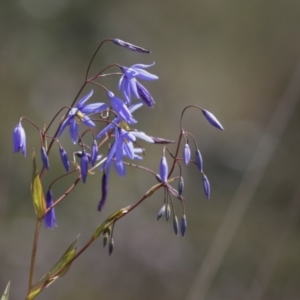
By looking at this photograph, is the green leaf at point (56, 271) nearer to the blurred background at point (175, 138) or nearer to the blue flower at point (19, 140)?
the blue flower at point (19, 140)

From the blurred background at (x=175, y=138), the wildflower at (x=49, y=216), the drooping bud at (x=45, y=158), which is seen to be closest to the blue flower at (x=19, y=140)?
the drooping bud at (x=45, y=158)

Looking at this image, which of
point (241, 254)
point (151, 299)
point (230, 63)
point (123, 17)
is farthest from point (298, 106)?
point (151, 299)

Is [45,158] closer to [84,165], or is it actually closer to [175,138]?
[84,165]

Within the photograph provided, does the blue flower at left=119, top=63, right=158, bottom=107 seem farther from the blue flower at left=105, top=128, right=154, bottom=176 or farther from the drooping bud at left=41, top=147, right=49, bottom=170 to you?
the drooping bud at left=41, top=147, right=49, bottom=170

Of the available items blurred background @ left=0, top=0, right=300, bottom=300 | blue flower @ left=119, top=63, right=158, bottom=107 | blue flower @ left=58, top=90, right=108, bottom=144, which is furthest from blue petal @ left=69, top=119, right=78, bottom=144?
blurred background @ left=0, top=0, right=300, bottom=300

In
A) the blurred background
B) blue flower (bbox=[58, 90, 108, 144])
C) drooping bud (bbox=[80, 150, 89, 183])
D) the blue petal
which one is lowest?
the blurred background

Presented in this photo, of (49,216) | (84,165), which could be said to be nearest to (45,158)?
(84,165)
